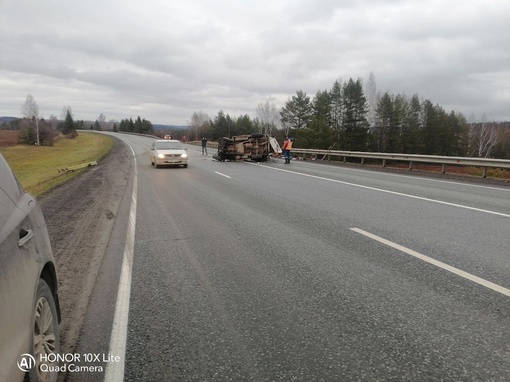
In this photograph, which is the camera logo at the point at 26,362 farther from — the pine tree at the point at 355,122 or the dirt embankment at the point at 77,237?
the pine tree at the point at 355,122

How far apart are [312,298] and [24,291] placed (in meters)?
2.66

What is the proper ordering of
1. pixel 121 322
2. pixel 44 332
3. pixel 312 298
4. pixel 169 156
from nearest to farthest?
pixel 44 332 < pixel 121 322 < pixel 312 298 < pixel 169 156

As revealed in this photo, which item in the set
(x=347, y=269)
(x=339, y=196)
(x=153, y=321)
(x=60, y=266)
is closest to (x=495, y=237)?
(x=347, y=269)

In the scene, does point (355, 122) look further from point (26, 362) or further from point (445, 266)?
point (26, 362)

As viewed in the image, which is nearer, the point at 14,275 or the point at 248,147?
the point at 14,275

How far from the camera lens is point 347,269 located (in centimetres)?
477

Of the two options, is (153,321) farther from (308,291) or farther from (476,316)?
(476,316)

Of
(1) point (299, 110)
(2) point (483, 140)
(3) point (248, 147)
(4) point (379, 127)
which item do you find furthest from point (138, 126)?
(3) point (248, 147)

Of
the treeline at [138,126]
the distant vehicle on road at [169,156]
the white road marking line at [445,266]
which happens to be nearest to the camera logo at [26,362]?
the white road marking line at [445,266]

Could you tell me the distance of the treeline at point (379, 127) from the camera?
196ft

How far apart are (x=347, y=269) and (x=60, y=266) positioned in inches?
146

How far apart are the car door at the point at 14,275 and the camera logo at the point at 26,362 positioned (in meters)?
0.02

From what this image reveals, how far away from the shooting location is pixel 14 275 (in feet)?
6.84

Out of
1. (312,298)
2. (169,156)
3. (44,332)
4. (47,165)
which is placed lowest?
(47,165)
